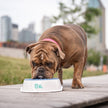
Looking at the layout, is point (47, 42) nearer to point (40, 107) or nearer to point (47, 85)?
point (47, 85)

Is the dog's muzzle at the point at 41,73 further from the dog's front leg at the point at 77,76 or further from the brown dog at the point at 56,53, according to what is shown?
the dog's front leg at the point at 77,76

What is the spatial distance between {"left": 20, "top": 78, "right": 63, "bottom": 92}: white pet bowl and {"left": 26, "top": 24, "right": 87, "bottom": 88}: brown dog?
0.43ft

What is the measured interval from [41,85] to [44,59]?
0.39 meters

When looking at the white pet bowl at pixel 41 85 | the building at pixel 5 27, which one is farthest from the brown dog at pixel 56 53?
the building at pixel 5 27

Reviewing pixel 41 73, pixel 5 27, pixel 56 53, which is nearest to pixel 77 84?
pixel 56 53

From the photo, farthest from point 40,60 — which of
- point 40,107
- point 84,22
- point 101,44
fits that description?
point 101,44

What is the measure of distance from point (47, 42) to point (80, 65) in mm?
926

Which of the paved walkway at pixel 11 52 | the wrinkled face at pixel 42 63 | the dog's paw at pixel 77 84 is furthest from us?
the paved walkway at pixel 11 52

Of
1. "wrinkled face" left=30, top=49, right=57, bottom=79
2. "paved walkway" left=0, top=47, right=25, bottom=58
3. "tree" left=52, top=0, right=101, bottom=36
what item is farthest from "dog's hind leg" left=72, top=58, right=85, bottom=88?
"paved walkway" left=0, top=47, right=25, bottom=58

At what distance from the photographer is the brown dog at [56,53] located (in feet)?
12.1

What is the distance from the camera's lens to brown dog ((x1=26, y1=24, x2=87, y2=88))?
12.1 feet

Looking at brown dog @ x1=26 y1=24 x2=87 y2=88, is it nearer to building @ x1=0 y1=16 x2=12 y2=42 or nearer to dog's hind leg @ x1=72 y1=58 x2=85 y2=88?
dog's hind leg @ x1=72 y1=58 x2=85 y2=88

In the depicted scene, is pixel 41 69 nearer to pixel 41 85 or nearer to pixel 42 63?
pixel 42 63

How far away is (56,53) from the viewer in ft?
12.8
